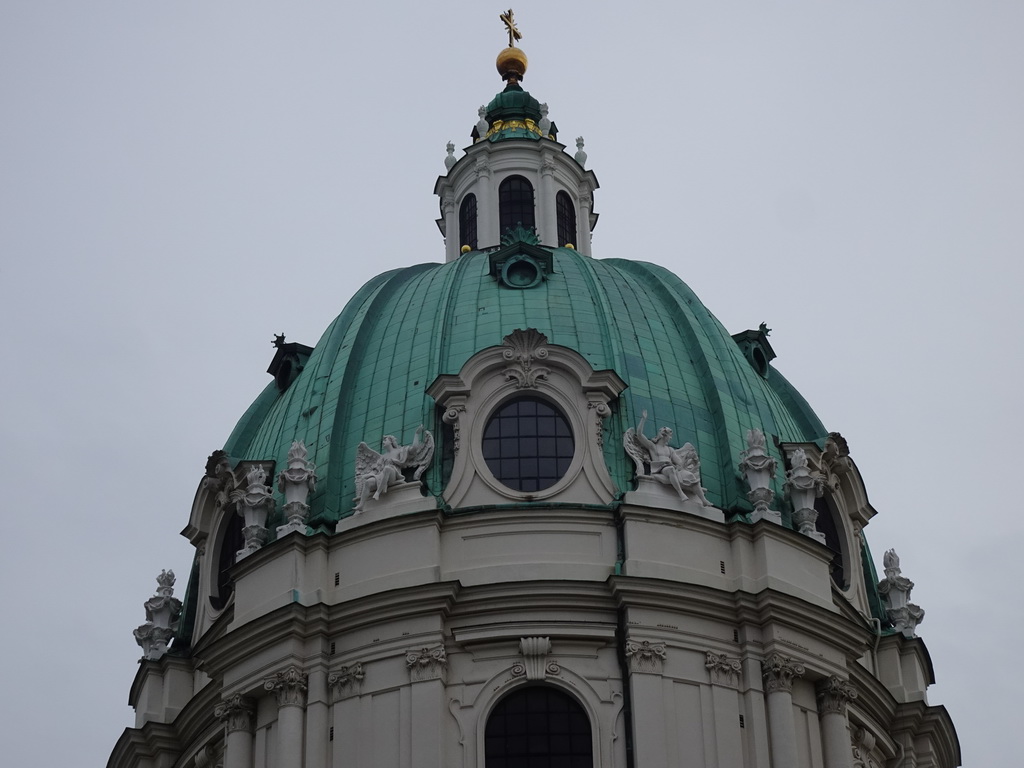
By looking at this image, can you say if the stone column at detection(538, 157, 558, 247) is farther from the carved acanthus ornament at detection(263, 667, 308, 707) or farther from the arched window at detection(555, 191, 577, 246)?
the carved acanthus ornament at detection(263, 667, 308, 707)

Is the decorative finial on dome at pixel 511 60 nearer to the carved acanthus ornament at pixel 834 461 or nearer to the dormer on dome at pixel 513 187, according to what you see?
the dormer on dome at pixel 513 187

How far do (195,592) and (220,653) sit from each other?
490cm

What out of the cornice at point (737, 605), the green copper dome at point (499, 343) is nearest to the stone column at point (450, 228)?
the green copper dome at point (499, 343)

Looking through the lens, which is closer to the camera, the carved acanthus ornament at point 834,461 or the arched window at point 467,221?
the carved acanthus ornament at point 834,461

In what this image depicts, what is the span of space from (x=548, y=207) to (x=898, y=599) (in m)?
13.8

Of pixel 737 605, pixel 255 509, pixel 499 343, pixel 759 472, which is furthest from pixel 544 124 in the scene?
pixel 737 605

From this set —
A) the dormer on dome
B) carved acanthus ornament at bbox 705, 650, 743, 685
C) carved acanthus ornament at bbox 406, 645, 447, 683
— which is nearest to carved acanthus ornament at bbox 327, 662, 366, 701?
carved acanthus ornament at bbox 406, 645, 447, 683

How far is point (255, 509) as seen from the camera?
40938 mm

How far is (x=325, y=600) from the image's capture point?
39156 millimetres

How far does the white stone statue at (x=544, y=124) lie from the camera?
5309 centimetres

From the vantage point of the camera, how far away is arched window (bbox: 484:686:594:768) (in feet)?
121

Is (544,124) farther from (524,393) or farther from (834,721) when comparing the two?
(834,721)

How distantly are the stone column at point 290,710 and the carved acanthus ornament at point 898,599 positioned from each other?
44.3 ft

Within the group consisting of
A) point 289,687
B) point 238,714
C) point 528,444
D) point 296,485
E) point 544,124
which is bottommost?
point 238,714
